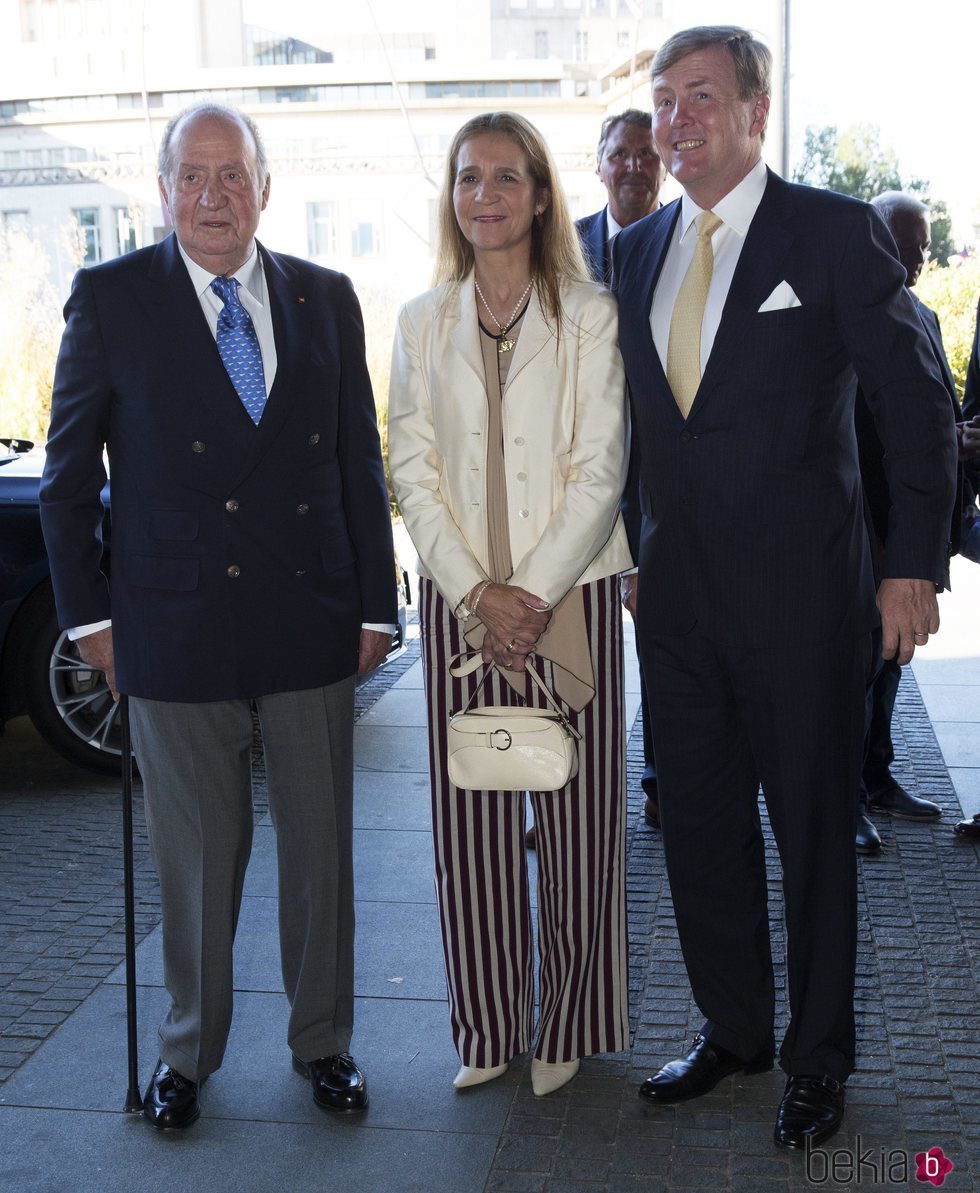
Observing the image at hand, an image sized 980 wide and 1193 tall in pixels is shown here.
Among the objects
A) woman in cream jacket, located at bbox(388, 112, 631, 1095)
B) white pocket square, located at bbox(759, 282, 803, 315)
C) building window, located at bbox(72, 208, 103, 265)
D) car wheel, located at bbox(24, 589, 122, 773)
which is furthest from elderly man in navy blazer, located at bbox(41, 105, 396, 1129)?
building window, located at bbox(72, 208, 103, 265)

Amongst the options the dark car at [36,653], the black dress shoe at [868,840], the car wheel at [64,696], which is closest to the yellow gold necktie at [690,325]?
the black dress shoe at [868,840]

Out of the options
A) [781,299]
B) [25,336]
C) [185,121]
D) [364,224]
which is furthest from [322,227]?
[781,299]

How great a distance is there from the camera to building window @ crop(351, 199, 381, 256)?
23312 millimetres

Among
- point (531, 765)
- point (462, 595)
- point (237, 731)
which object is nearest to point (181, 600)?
point (237, 731)

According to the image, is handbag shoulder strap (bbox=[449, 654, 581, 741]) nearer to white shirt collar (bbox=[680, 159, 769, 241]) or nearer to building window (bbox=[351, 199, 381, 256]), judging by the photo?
white shirt collar (bbox=[680, 159, 769, 241])

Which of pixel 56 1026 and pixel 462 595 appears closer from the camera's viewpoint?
pixel 462 595

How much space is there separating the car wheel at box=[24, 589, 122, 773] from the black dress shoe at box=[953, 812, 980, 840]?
309cm

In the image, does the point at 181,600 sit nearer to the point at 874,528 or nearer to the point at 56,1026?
the point at 56,1026

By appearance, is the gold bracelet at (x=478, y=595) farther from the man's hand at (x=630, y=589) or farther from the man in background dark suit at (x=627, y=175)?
the man in background dark suit at (x=627, y=175)

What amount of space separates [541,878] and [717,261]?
4.56 feet

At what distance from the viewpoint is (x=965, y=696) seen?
641cm

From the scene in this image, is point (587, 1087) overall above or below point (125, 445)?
below

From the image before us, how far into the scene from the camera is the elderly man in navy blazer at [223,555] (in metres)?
2.70

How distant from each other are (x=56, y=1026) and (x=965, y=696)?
4.58 metres
